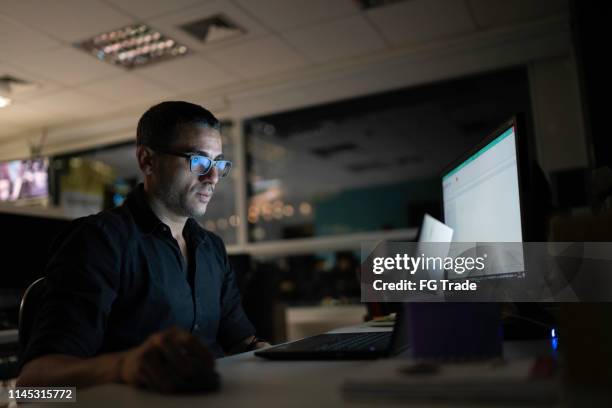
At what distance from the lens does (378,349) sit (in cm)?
89

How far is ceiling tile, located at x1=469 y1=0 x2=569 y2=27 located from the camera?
145 inches

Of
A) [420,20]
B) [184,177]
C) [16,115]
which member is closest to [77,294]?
[184,177]

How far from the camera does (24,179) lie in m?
5.16

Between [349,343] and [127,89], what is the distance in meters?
4.36

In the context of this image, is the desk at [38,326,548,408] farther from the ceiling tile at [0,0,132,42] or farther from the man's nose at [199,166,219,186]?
the ceiling tile at [0,0,132,42]

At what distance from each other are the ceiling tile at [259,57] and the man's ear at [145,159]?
105 inches

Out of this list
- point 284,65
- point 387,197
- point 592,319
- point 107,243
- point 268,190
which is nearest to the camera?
point 592,319

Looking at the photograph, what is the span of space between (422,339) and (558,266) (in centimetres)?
22

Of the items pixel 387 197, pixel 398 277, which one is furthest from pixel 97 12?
pixel 387 197

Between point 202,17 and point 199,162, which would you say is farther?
point 202,17

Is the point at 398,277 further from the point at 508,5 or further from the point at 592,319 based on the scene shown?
the point at 508,5

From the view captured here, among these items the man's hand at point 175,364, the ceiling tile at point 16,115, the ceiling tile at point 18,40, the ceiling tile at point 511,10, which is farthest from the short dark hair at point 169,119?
the ceiling tile at point 16,115

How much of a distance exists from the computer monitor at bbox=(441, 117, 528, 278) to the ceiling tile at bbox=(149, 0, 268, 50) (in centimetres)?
257

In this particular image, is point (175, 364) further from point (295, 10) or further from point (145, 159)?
point (295, 10)
